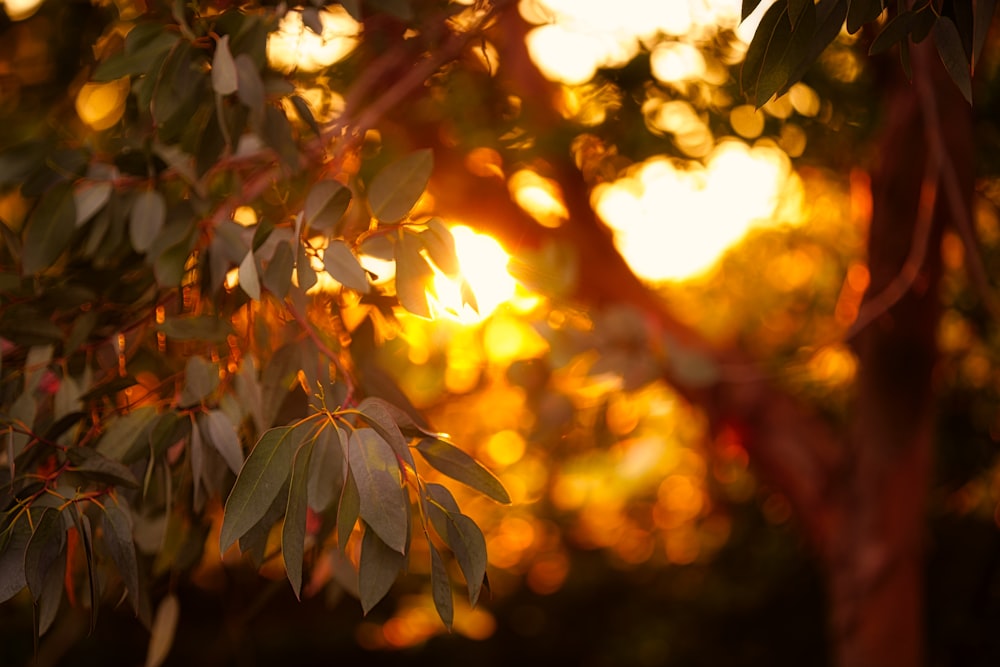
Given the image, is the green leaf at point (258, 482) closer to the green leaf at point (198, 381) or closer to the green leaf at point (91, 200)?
the green leaf at point (198, 381)

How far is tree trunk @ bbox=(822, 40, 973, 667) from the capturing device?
5.97 feet

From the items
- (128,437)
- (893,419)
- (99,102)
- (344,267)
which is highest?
(344,267)

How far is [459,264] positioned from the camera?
835 millimetres

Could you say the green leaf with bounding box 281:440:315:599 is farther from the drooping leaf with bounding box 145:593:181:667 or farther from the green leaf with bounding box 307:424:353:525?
the drooping leaf with bounding box 145:593:181:667

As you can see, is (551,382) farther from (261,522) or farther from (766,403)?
(261,522)

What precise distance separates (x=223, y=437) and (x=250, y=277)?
169 mm

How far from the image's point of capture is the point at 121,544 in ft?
2.43

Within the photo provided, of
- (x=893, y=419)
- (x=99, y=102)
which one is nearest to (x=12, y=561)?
(x=99, y=102)

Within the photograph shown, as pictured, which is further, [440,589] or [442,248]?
[442,248]

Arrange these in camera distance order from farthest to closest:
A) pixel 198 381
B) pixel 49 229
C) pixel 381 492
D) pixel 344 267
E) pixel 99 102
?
pixel 99 102 < pixel 49 229 < pixel 198 381 < pixel 344 267 < pixel 381 492

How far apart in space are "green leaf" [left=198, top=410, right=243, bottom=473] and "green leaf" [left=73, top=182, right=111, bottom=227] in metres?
0.33

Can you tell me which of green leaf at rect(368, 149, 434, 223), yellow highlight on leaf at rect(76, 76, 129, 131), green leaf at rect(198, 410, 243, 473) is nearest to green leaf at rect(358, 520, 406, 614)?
green leaf at rect(198, 410, 243, 473)

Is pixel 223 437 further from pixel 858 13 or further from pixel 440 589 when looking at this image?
pixel 858 13

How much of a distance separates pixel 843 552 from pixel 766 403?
0.37m
